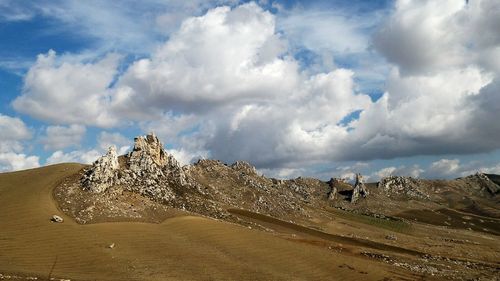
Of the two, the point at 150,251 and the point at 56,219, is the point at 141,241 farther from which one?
the point at 56,219

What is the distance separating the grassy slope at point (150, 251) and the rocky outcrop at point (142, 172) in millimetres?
9763

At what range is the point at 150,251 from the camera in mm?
60906

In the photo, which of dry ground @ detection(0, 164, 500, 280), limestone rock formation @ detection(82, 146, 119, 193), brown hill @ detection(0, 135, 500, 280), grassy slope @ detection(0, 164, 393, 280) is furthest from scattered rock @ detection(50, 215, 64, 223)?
limestone rock formation @ detection(82, 146, 119, 193)

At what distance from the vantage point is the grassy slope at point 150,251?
51938 millimetres

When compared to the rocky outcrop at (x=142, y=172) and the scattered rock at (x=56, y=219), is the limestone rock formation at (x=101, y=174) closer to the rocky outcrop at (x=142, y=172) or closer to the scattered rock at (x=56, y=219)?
the rocky outcrop at (x=142, y=172)

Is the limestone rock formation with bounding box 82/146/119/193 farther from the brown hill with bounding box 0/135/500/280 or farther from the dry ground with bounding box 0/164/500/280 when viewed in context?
the dry ground with bounding box 0/164/500/280

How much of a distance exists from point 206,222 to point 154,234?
14.3 metres

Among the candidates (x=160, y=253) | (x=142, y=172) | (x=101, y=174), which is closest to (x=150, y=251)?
(x=160, y=253)

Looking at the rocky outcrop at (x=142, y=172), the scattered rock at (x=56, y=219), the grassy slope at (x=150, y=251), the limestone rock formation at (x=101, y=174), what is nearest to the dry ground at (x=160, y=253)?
the grassy slope at (x=150, y=251)

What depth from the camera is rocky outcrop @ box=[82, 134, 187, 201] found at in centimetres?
8638

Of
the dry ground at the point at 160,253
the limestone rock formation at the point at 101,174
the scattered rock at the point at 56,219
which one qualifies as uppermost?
the limestone rock formation at the point at 101,174

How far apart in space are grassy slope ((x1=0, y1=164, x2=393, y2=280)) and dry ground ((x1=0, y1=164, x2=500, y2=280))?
11 cm

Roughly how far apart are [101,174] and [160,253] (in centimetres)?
3203

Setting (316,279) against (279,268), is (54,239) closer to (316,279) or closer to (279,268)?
(279,268)
